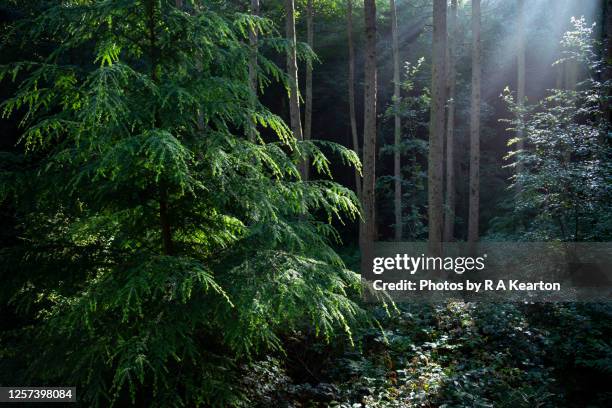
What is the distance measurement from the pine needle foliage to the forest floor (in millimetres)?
1554

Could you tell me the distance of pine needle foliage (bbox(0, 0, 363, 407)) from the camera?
14.6 feet

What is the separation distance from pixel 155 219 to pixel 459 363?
17.3 ft

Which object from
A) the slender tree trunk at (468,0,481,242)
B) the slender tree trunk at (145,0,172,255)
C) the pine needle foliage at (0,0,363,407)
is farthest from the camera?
the slender tree trunk at (468,0,481,242)

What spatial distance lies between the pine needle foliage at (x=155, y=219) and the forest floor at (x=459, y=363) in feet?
5.10

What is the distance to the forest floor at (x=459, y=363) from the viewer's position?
6.59 m

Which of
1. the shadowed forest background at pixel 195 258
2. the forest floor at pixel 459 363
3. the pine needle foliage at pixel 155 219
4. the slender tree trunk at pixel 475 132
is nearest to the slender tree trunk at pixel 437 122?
the forest floor at pixel 459 363

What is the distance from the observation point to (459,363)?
7863 mm

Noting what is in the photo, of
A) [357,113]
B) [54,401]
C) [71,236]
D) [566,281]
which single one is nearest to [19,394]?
[54,401]

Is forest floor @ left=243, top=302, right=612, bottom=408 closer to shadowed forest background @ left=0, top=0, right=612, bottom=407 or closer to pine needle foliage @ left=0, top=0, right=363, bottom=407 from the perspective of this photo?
shadowed forest background @ left=0, top=0, right=612, bottom=407

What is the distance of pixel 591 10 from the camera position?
2055 centimetres

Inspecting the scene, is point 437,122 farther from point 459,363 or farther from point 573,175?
point 459,363

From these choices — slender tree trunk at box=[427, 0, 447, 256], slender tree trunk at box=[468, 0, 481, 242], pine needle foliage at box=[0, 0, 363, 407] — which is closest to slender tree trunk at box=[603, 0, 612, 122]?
slender tree trunk at box=[427, 0, 447, 256]

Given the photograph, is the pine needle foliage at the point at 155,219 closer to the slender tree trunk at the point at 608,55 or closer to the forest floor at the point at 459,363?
the forest floor at the point at 459,363

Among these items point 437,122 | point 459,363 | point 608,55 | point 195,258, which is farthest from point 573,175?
point 195,258
